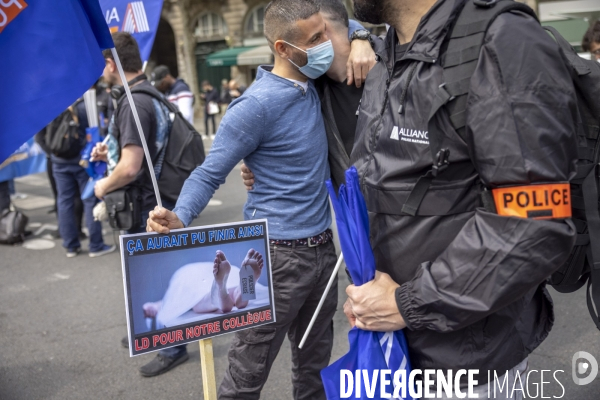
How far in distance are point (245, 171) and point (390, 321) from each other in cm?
127

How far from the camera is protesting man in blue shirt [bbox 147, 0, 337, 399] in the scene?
2354 mm

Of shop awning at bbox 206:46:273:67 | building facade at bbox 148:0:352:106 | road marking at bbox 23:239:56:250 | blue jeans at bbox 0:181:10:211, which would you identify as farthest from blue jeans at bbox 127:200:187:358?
building facade at bbox 148:0:352:106

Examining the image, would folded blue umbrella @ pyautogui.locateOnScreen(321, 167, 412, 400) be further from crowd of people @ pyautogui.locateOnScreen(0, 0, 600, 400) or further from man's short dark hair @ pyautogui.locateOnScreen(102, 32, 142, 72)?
man's short dark hair @ pyautogui.locateOnScreen(102, 32, 142, 72)

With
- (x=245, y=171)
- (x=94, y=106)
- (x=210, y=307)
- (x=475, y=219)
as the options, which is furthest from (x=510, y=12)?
(x=94, y=106)

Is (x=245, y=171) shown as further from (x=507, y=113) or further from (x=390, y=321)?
(x=507, y=113)

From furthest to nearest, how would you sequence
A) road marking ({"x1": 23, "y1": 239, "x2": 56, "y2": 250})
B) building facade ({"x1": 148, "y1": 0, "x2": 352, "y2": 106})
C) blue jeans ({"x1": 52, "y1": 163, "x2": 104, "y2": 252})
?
building facade ({"x1": 148, "y1": 0, "x2": 352, "y2": 106}) → road marking ({"x1": 23, "y1": 239, "x2": 56, "y2": 250}) → blue jeans ({"x1": 52, "y1": 163, "x2": 104, "y2": 252})

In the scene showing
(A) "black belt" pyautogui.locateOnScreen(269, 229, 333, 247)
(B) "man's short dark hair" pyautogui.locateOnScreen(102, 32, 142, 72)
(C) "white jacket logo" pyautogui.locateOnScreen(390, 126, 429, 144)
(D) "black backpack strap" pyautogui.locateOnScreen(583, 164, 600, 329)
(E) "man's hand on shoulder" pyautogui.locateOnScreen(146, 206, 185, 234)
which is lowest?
(A) "black belt" pyautogui.locateOnScreen(269, 229, 333, 247)

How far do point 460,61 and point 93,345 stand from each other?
3561mm

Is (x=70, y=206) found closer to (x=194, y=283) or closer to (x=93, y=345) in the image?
(x=93, y=345)

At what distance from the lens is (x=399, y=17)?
5.21 feet

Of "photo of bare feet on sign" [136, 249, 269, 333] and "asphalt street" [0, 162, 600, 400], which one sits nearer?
"photo of bare feet on sign" [136, 249, 269, 333]

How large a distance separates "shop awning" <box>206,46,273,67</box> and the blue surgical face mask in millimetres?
19710

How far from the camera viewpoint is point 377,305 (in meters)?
1.46

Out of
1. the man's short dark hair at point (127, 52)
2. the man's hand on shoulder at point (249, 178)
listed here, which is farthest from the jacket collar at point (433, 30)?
the man's short dark hair at point (127, 52)
